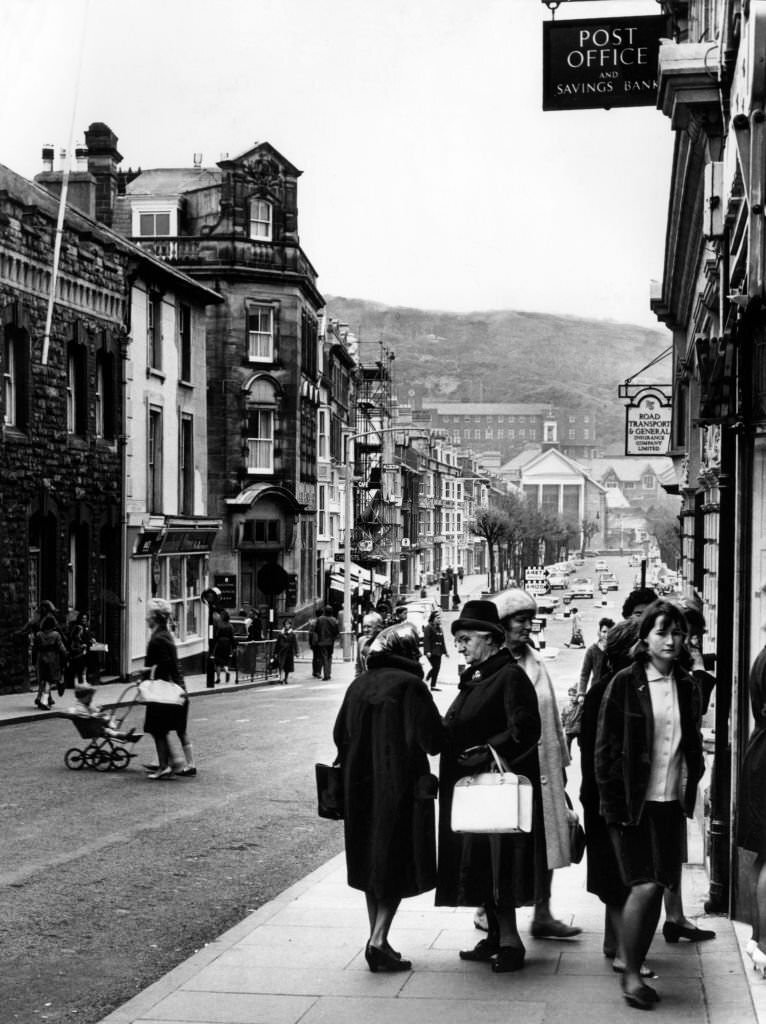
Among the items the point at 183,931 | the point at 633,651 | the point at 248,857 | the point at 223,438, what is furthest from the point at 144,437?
the point at 633,651

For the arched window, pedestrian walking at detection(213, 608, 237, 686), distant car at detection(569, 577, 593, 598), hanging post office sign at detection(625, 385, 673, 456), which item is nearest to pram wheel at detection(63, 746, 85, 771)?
hanging post office sign at detection(625, 385, 673, 456)

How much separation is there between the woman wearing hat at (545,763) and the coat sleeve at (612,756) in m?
0.68

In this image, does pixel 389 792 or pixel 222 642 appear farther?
pixel 222 642

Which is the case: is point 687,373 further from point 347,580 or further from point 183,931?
point 347,580

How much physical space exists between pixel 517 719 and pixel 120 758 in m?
9.51

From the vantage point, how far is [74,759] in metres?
16.3

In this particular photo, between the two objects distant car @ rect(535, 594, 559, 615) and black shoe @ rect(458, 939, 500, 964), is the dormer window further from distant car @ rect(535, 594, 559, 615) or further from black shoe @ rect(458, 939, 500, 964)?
distant car @ rect(535, 594, 559, 615)

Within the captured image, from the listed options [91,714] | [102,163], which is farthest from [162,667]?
[102,163]

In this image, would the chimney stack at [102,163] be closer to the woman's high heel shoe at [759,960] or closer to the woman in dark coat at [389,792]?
the woman in dark coat at [389,792]

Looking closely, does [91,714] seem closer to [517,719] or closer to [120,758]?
[120,758]

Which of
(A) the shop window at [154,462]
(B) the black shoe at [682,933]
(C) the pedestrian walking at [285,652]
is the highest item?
(A) the shop window at [154,462]

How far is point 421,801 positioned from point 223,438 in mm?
43819

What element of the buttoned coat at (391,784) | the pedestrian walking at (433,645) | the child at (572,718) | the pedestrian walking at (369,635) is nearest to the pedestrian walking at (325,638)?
the pedestrian walking at (433,645)

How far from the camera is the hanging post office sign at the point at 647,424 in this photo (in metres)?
25.0
